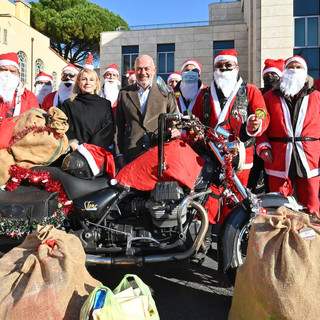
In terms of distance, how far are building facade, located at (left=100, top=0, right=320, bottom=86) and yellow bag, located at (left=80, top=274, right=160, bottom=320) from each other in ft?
46.4

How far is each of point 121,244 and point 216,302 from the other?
34.4 inches

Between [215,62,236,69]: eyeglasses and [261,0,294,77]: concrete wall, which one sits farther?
[261,0,294,77]: concrete wall

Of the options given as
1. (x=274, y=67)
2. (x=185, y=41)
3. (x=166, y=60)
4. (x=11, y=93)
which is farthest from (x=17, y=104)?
(x=185, y=41)

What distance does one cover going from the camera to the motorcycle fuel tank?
250 cm

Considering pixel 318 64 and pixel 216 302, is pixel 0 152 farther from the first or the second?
pixel 318 64

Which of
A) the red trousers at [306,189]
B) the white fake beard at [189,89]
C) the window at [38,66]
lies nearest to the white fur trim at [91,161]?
the red trousers at [306,189]

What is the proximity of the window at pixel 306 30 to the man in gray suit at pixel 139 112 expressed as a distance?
13.6 metres

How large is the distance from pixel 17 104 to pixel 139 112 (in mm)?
1541

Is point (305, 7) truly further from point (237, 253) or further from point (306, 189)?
point (237, 253)

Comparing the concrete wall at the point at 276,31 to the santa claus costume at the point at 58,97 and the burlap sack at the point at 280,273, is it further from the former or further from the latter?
the burlap sack at the point at 280,273

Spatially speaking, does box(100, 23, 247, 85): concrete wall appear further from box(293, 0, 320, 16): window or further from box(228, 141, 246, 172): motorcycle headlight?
box(228, 141, 246, 172): motorcycle headlight

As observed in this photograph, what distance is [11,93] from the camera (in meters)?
3.58

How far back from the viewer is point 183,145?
8.43 ft

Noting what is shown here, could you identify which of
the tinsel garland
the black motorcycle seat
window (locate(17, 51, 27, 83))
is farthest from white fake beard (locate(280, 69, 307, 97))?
window (locate(17, 51, 27, 83))
